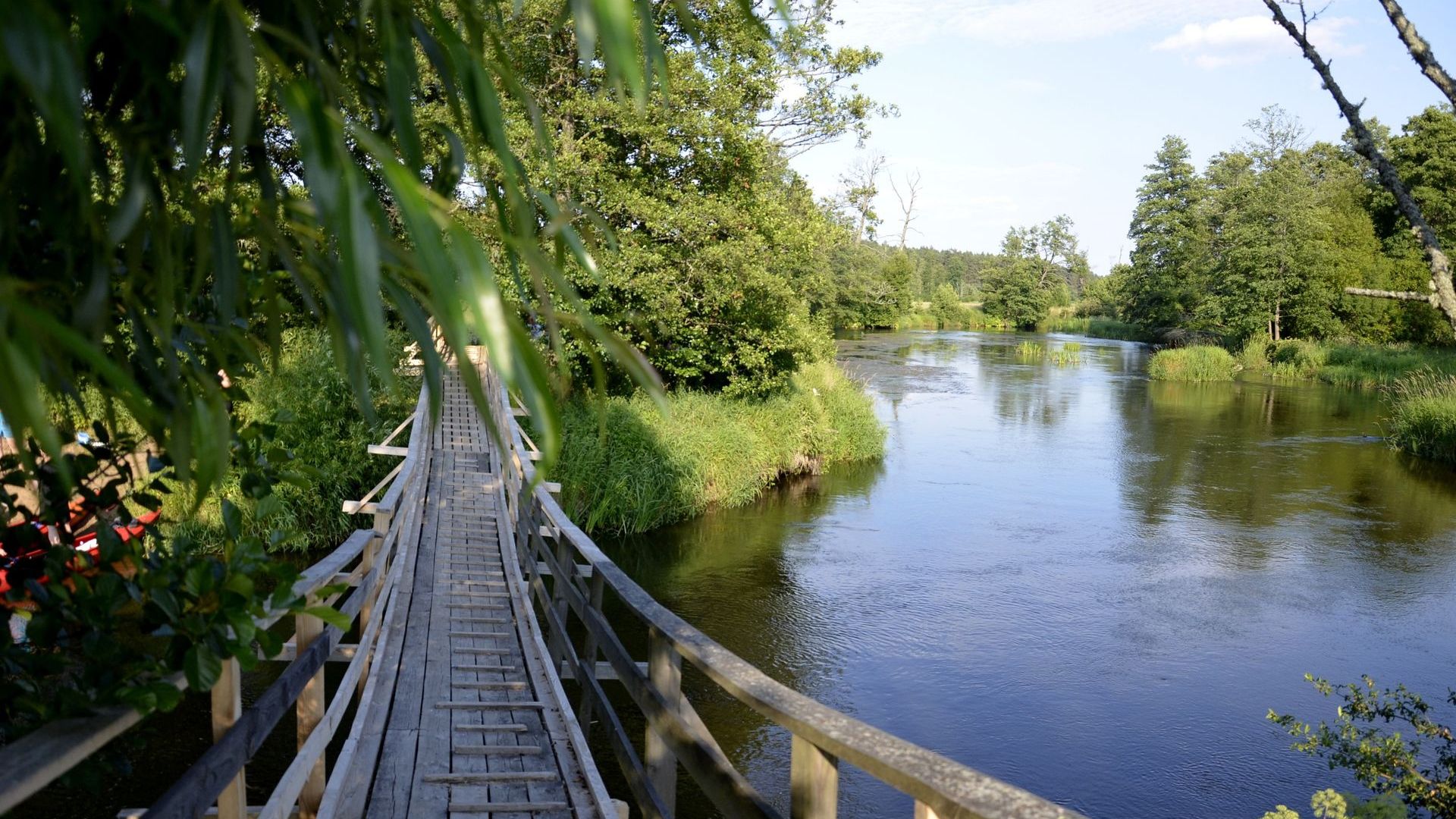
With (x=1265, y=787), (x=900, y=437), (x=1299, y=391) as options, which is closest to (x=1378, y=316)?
(x=1299, y=391)

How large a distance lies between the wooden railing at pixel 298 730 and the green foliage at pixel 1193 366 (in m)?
30.0

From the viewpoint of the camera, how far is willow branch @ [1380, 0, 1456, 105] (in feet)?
12.4

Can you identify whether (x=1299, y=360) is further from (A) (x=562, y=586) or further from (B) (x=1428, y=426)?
(A) (x=562, y=586)

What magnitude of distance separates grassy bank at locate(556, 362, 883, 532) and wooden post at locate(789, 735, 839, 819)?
31.5ft

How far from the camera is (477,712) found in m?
4.15

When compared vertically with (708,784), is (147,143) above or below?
above

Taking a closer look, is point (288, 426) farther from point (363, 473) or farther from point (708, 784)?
point (708, 784)

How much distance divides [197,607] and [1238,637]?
9669mm

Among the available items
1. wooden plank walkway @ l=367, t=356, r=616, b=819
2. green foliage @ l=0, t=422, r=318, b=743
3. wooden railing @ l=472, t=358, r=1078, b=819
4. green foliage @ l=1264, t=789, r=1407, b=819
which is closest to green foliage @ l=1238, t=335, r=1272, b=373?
wooden plank walkway @ l=367, t=356, r=616, b=819

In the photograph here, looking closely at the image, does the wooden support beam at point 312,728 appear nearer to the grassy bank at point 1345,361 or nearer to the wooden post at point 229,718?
the wooden post at point 229,718

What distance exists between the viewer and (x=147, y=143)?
1102mm

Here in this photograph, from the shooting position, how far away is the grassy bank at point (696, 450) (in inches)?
507

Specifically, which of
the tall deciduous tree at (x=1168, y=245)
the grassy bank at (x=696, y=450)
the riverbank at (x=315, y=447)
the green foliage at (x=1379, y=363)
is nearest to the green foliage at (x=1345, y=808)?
the grassy bank at (x=696, y=450)

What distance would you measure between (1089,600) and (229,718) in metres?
9.55
